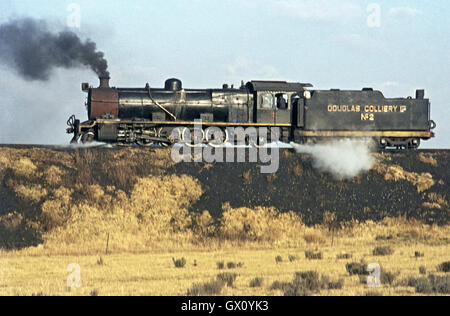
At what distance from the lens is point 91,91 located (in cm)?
2680

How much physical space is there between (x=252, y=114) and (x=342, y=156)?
4.83 meters

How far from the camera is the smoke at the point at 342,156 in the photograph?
2638 centimetres

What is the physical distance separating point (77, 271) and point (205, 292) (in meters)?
4.73

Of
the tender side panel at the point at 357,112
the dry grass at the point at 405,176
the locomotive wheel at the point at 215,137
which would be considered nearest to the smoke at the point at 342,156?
the dry grass at the point at 405,176

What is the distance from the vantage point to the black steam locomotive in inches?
A: 1056

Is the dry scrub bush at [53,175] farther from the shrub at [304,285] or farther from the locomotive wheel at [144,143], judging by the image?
the shrub at [304,285]

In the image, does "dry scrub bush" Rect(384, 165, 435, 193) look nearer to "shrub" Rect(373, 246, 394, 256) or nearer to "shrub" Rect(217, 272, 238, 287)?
"shrub" Rect(373, 246, 394, 256)

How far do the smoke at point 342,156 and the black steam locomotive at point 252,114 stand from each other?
569 mm
